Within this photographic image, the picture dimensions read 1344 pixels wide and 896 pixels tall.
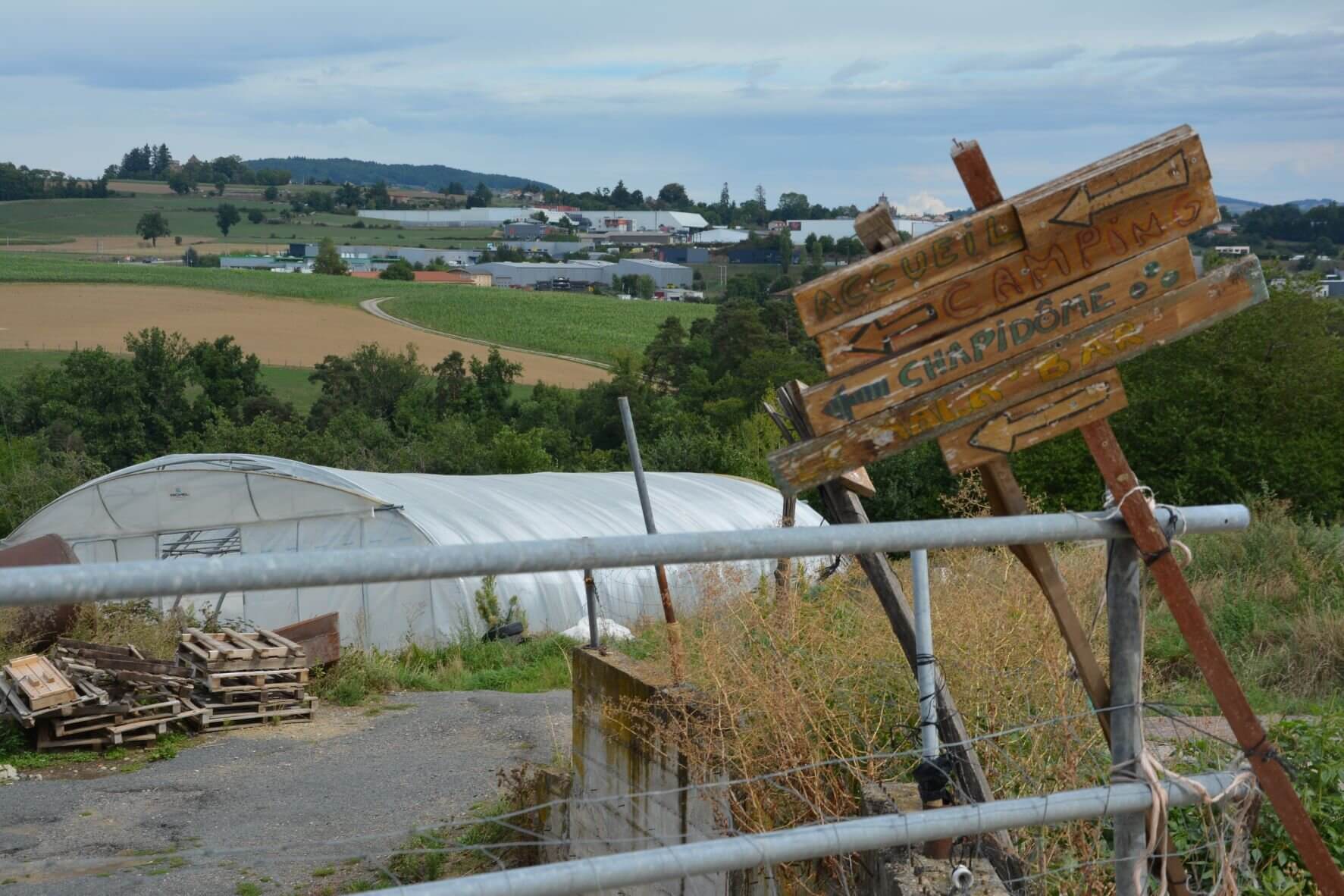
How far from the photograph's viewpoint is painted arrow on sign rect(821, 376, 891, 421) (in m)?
2.70

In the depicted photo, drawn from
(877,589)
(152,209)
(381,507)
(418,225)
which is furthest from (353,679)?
(418,225)

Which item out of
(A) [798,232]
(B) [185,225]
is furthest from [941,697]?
(B) [185,225]

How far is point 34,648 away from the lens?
15.0 m

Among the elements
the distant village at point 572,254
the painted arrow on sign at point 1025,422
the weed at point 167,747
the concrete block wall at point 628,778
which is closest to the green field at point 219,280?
the distant village at point 572,254

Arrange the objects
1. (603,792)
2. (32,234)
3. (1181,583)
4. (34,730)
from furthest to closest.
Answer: (32,234) < (34,730) < (603,792) < (1181,583)

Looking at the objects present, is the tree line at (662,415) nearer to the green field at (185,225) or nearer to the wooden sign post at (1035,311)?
the wooden sign post at (1035,311)

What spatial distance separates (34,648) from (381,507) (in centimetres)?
558

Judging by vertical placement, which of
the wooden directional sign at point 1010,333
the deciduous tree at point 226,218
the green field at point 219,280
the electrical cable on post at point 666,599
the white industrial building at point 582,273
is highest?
the deciduous tree at point 226,218

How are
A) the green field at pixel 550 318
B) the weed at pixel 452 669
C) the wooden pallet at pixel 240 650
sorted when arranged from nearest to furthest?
1. the wooden pallet at pixel 240 650
2. the weed at pixel 452 669
3. the green field at pixel 550 318

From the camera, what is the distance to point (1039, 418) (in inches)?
108

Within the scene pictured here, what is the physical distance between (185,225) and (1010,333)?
15806 cm

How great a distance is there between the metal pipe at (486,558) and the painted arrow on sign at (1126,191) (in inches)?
26.0

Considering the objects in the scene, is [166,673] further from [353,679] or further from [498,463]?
[498,463]

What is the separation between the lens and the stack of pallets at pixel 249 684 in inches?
541
